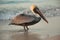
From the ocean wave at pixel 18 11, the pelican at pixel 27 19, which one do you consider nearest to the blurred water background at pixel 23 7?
the ocean wave at pixel 18 11

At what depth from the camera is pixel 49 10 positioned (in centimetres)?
192

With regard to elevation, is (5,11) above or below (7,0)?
below

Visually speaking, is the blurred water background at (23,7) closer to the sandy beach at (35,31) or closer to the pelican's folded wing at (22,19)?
the sandy beach at (35,31)

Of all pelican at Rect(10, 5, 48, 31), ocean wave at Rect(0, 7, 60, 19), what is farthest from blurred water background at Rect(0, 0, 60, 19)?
pelican at Rect(10, 5, 48, 31)

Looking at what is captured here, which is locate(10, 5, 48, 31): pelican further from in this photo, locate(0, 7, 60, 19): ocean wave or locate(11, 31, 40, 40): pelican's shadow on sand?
locate(0, 7, 60, 19): ocean wave

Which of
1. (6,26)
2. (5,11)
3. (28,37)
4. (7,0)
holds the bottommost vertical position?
(28,37)

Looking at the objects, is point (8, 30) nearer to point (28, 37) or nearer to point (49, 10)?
point (28, 37)

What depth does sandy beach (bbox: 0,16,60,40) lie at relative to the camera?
1.57m

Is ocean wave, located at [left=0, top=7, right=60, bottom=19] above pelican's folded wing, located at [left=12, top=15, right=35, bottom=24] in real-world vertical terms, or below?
above

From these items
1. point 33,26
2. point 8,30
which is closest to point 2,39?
point 8,30

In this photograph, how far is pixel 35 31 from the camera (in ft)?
5.47

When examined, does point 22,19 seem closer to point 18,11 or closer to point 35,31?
point 35,31

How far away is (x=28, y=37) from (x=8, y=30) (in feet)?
0.77

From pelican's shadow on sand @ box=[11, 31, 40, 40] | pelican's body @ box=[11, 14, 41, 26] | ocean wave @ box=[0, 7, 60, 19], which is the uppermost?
ocean wave @ box=[0, 7, 60, 19]
